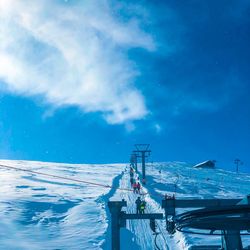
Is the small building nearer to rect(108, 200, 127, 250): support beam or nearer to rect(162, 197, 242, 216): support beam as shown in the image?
rect(108, 200, 127, 250): support beam

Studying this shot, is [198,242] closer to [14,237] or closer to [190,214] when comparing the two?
[14,237]

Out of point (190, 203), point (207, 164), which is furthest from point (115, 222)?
point (207, 164)

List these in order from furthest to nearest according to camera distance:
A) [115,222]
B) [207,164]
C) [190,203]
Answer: [207,164], [115,222], [190,203]

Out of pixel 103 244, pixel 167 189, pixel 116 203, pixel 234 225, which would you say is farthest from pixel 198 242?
pixel 167 189

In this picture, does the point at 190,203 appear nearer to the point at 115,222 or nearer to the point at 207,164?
the point at 115,222

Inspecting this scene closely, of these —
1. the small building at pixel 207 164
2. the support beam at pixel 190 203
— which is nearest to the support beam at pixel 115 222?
the support beam at pixel 190 203

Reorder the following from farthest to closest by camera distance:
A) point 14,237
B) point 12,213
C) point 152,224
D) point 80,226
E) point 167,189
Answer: point 167,189 < point 12,213 < point 80,226 < point 14,237 < point 152,224

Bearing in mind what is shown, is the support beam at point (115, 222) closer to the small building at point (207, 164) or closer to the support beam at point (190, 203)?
the support beam at point (190, 203)

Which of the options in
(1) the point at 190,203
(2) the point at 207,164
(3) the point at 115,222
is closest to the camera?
(1) the point at 190,203

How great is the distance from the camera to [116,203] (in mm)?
8430

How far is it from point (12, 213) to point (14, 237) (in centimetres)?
471

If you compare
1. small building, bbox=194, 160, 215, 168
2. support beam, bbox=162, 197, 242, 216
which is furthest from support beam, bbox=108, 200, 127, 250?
small building, bbox=194, 160, 215, 168

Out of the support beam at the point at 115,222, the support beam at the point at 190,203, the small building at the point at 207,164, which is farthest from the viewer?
the small building at the point at 207,164

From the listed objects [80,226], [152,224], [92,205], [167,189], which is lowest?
[152,224]
